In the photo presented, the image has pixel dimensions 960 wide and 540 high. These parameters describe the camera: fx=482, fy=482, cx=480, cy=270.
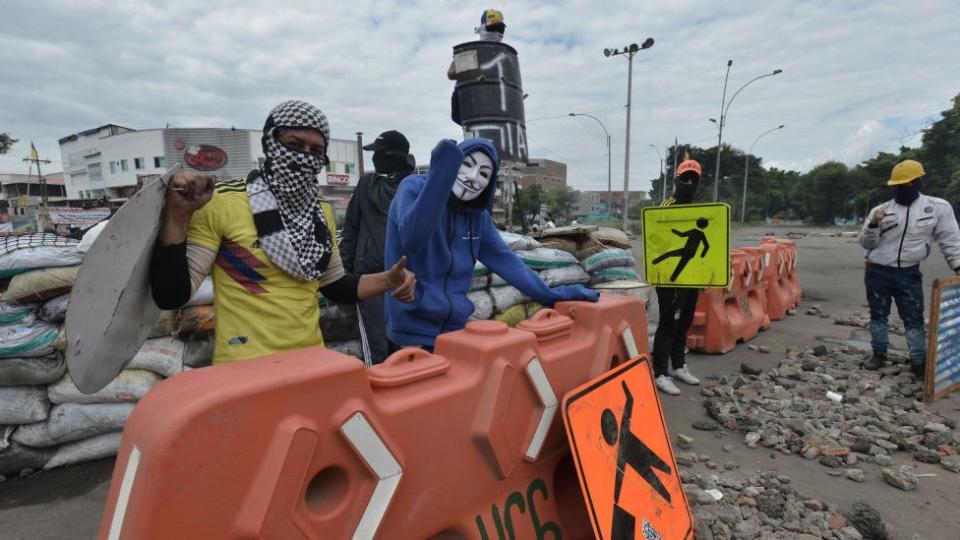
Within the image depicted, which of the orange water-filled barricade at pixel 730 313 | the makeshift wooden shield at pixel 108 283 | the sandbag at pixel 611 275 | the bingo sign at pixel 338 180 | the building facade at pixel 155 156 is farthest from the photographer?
the bingo sign at pixel 338 180

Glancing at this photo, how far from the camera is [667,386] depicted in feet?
13.1

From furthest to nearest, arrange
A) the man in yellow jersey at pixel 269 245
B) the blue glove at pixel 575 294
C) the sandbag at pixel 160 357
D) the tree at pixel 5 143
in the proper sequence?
the tree at pixel 5 143, the sandbag at pixel 160 357, the blue glove at pixel 575 294, the man in yellow jersey at pixel 269 245

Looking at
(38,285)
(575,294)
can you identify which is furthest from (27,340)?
(575,294)

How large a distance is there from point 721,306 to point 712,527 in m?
3.49

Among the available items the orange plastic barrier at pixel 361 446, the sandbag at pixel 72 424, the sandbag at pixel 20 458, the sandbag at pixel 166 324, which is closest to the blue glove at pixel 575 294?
the orange plastic barrier at pixel 361 446

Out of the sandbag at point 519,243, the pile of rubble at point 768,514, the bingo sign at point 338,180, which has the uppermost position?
the bingo sign at point 338,180

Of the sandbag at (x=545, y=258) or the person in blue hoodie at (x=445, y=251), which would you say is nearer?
the person in blue hoodie at (x=445, y=251)

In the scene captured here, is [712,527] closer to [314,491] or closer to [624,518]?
[624,518]

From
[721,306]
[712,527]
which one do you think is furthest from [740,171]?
[712,527]

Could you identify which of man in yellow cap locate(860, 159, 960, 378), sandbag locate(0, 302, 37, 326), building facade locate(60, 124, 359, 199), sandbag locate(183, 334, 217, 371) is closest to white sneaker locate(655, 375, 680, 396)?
man in yellow cap locate(860, 159, 960, 378)

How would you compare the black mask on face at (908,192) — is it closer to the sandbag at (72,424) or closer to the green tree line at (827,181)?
the sandbag at (72,424)

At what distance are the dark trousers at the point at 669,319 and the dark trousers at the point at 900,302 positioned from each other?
1829 mm

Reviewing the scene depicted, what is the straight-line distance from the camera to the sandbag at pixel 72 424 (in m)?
2.89

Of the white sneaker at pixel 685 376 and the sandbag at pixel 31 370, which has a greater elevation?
the sandbag at pixel 31 370
